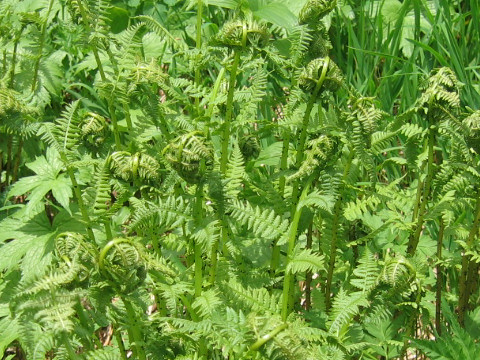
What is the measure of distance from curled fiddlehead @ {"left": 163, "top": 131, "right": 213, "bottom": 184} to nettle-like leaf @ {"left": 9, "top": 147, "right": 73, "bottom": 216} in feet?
→ 2.59

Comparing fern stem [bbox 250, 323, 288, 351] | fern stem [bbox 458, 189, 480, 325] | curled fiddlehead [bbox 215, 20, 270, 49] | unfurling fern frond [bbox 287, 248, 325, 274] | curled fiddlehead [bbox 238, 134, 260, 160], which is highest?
curled fiddlehead [bbox 215, 20, 270, 49]

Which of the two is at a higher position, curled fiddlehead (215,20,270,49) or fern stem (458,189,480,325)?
curled fiddlehead (215,20,270,49)

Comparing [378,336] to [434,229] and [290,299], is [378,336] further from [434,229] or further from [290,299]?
[434,229]

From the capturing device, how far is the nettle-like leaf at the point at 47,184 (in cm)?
257

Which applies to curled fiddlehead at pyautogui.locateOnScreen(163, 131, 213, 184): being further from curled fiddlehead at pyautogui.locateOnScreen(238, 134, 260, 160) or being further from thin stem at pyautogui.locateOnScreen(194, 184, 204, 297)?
curled fiddlehead at pyautogui.locateOnScreen(238, 134, 260, 160)

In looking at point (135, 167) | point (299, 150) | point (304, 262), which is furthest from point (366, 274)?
point (135, 167)

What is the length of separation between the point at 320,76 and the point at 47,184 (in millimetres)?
1171

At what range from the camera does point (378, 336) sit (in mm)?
2320

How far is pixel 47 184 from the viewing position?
104 inches

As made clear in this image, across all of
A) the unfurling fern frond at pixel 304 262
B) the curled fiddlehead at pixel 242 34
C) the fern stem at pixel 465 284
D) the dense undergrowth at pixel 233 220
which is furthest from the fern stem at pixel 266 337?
the fern stem at pixel 465 284

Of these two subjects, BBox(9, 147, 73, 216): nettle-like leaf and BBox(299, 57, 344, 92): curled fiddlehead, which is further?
BBox(9, 147, 73, 216): nettle-like leaf

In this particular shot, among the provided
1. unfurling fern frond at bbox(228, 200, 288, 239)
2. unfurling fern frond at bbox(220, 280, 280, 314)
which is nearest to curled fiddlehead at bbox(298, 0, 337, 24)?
unfurling fern frond at bbox(228, 200, 288, 239)

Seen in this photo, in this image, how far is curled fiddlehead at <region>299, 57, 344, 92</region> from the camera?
6.63 feet

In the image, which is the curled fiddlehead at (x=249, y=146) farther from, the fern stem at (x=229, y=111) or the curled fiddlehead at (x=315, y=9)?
the curled fiddlehead at (x=315, y=9)
